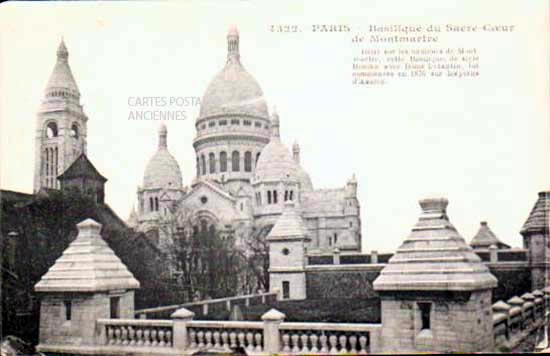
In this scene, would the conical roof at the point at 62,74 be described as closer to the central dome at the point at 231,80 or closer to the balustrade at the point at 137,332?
the central dome at the point at 231,80

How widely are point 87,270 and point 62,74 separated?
5160 millimetres

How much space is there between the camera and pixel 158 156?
1528cm

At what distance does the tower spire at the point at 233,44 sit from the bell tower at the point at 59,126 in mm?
3238

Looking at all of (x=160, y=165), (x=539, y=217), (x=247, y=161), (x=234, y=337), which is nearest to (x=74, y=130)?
(x=160, y=165)

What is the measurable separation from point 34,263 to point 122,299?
5383mm

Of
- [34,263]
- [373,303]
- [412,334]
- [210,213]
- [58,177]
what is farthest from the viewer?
[210,213]

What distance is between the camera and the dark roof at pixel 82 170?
54.3 ft

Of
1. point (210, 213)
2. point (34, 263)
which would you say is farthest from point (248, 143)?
point (34, 263)

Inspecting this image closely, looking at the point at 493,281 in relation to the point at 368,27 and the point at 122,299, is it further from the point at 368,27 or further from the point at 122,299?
the point at 122,299

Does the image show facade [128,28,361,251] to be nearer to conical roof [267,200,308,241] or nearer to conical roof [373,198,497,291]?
conical roof [267,200,308,241]

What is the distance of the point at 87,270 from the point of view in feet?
33.6

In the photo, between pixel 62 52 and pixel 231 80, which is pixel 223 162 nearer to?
pixel 231 80

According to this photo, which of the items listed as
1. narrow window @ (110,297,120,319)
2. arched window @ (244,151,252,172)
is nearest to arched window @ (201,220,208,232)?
arched window @ (244,151,252,172)

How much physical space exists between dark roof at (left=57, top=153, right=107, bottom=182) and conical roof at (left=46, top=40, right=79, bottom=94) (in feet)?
8.38
